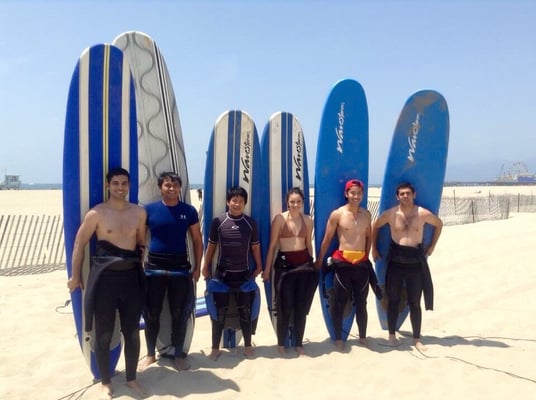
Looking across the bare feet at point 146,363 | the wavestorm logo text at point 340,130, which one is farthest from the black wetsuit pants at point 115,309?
the wavestorm logo text at point 340,130

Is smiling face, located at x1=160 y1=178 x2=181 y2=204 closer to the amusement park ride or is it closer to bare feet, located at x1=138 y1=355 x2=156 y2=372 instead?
bare feet, located at x1=138 y1=355 x2=156 y2=372

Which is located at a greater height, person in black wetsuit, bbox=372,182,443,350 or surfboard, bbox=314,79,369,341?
surfboard, bbox=314,79,369,341

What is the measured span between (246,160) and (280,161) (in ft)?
1.18

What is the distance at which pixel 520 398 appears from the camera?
2484mm

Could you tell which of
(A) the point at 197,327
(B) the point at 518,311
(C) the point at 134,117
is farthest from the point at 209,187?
(B) the point at 518,311

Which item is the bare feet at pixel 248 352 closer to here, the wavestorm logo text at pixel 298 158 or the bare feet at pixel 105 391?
the bare feet at pixel 105 391

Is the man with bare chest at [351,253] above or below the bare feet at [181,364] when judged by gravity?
above

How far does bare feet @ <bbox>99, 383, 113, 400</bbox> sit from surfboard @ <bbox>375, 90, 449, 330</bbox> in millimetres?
2276

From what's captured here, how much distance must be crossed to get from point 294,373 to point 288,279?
65 centimetres

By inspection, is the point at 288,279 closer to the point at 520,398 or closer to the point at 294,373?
the point at 294,373

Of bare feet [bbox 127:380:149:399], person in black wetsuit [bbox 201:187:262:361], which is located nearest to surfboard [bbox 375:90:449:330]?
person in black wetsuit [bbox 201:187:262:361]

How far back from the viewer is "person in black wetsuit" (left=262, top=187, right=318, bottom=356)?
3078 mm

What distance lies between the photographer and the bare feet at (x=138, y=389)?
253cm

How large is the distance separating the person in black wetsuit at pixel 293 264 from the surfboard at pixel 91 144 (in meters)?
1.12
